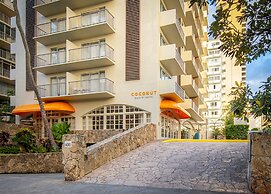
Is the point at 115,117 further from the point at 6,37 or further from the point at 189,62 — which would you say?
the point at 6,37

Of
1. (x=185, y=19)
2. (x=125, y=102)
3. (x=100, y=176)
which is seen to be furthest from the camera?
(x=185, y=19)

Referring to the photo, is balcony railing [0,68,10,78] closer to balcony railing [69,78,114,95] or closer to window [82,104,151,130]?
balcony railing [69,78,114,95]

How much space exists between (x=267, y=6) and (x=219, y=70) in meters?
78.1

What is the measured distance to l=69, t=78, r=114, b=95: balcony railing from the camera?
23491 millimetres

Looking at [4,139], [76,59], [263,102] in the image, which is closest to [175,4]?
[76,59]

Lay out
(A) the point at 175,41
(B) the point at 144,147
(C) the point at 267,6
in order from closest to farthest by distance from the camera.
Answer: (C) the point at 267,6 → (B) the point at 144,147 → (A) the point at 175,41

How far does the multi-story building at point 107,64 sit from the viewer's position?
22.9 metres

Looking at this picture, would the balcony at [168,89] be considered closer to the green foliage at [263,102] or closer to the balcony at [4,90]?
the green foliage at [263,102]

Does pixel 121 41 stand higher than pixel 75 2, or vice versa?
pixel 75 2

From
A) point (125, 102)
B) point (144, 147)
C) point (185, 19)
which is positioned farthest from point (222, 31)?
point (185, 19)

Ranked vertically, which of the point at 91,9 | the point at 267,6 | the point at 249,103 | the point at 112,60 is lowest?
the point at 249,103

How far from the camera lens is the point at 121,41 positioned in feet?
78.7

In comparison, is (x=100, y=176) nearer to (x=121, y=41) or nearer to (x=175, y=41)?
(x=121, y=41)

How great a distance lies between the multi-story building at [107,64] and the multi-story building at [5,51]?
1097 centimetres
